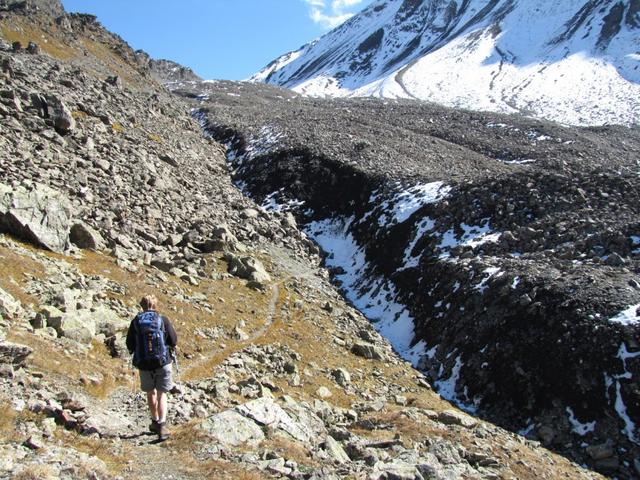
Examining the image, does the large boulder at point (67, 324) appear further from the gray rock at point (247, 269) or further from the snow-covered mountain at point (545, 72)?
the snow-covered mountain at point (545, 72)

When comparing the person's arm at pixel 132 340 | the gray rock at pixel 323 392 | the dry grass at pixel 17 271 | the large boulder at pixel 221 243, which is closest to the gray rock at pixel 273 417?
the person's arm at pixel 132 340

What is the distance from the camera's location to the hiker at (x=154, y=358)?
10.0 m

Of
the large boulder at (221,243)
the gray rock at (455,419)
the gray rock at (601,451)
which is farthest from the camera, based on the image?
the large boulder at (221,243)

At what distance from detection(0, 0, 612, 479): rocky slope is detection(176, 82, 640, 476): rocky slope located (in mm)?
1841

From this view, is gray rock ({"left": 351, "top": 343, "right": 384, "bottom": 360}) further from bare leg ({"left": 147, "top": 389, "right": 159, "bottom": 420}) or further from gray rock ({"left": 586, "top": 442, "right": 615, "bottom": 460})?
bare leg ({"left": 147, "top": 389, "right": 159, "bottom": 420})

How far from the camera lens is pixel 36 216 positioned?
1764cm

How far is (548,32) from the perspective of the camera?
186375 mm

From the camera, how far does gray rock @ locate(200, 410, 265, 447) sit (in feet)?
34.3

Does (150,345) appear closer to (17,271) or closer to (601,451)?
(17,271)

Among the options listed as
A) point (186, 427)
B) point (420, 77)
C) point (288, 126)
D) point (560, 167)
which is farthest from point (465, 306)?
point (420, 77)

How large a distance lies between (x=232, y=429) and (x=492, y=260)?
61.2ft

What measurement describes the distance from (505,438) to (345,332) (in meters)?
9.53

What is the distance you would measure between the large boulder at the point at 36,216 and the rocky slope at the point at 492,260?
53.6 ft

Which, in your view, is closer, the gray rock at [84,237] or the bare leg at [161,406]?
the bare leg at [161,406]
